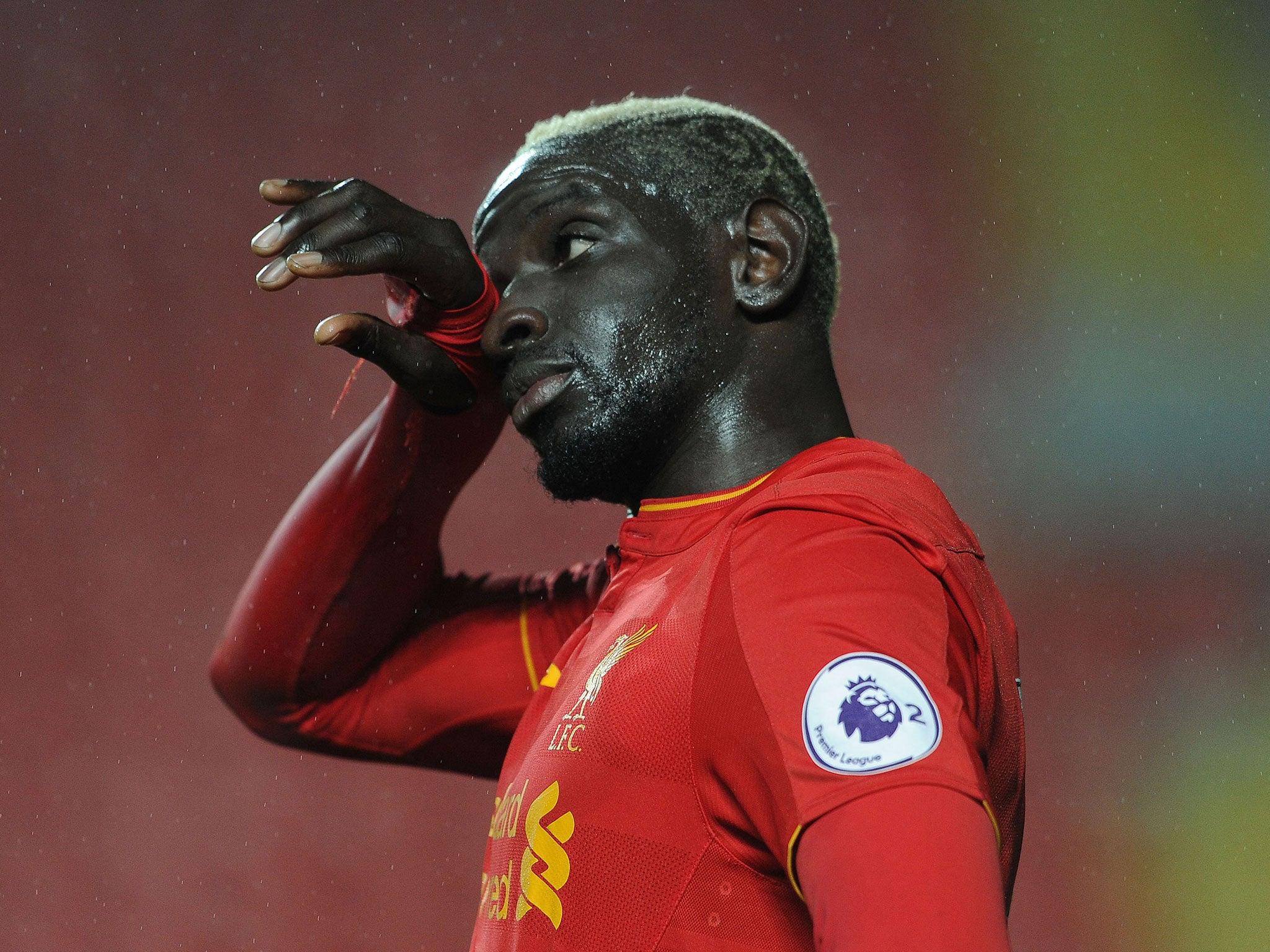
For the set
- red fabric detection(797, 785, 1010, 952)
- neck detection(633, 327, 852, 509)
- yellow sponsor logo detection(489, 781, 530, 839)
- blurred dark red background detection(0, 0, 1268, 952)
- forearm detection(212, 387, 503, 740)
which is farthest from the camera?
blurred dark red background detection(0, 0, 1268, 952)

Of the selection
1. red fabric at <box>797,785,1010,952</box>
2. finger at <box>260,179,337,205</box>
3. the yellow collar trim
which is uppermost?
finger at <box>260,179,337,205</box>

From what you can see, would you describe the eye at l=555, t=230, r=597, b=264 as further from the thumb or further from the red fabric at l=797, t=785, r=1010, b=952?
the red fabric at l=797, t=785, r=1010, b=952

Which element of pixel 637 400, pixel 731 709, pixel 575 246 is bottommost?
pixel 731 709

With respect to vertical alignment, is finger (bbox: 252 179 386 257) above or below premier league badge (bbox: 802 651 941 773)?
above

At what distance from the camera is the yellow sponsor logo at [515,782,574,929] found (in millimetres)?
710

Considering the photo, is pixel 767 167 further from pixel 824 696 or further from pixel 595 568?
pixel 824 696

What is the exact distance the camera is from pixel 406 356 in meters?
1.01

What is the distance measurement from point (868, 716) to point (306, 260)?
46 centimetres

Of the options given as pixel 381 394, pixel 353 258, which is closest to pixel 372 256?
pixel 353 258

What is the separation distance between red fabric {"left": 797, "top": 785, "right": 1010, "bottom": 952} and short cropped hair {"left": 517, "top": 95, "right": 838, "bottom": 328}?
491mm

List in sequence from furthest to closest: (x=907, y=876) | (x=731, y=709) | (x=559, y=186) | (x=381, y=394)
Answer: (x=381, y=394)
(x=559, y=186)
(x=731, y=709)
(x=907, y=876)

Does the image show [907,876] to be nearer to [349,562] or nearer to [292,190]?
[292,190]

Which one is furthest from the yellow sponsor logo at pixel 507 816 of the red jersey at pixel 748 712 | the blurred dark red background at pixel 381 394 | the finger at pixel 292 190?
the blurred dark red background at pixel 381 394

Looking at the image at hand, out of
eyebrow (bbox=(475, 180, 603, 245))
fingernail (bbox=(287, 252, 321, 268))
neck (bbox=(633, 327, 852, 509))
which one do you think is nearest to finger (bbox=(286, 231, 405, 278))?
fingernail (bbox=(287, 252, 321, 268))
